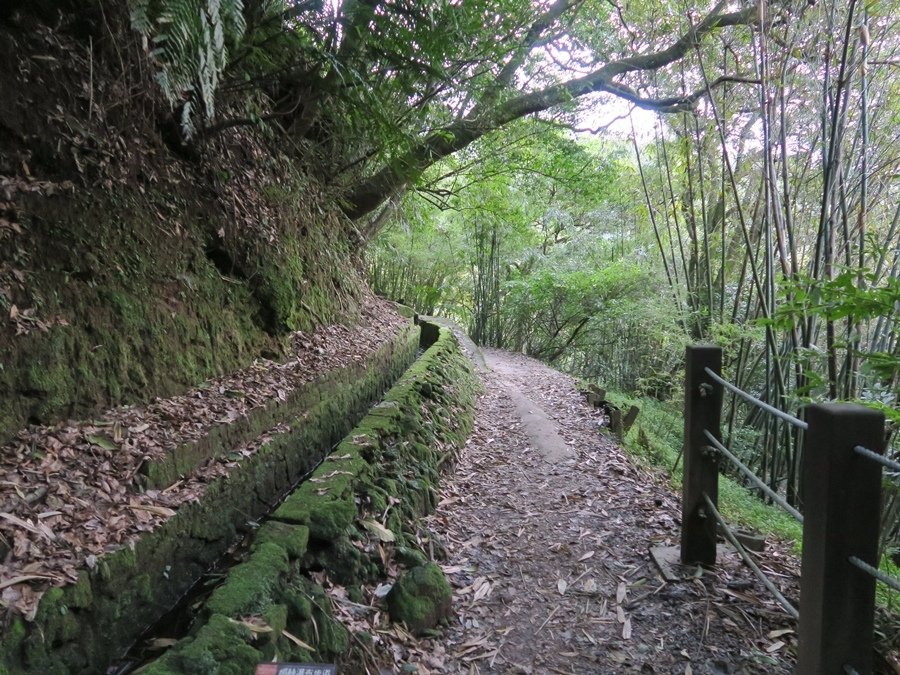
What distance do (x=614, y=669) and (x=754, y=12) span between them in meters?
5.02

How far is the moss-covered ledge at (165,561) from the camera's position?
1.76 metres

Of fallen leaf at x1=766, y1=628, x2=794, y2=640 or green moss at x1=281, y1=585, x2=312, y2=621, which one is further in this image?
fallen leaf at x1=766, y1=628, x2=794, y2=640

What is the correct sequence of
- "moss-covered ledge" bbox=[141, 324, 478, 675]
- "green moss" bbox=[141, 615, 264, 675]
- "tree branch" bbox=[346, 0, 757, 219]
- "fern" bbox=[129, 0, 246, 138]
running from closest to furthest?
"green moss" bbox=[141, 615, 264, 675] → "moss-covered ledge" bbox=[141, 324, 478, 675] → "fern" bbox=[129, 0, 246, 138] → "tree branch" bbox=[346, 0, 757, 219]

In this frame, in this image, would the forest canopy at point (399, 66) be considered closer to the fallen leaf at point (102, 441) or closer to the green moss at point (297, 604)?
the fallen leaf at point (102, 441)

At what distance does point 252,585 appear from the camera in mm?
1926

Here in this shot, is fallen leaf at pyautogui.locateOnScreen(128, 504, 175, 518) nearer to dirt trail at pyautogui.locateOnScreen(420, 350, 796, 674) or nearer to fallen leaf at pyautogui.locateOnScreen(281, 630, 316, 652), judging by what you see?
fallen leaf at pyautogui.locateOnScreen(281, 630, 316, 652)

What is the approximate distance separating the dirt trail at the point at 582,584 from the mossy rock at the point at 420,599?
10 cm

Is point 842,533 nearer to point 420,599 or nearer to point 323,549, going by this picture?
point 420,599

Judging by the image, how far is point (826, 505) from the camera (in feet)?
4.81

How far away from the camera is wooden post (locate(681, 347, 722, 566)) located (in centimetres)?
259

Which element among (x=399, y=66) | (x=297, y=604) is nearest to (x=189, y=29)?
(x=399, y=66)

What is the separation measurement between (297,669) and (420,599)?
54.1 inches

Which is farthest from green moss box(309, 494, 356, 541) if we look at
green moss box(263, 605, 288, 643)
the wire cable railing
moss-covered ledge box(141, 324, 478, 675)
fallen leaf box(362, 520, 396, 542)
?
the wire cable railing

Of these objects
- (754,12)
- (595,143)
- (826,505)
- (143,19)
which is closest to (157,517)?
(143,19)
